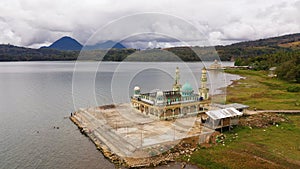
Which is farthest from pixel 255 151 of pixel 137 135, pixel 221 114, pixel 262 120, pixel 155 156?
pixel 137 135

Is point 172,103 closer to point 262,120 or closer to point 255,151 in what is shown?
point 262,120

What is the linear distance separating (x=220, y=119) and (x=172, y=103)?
25.3 feet

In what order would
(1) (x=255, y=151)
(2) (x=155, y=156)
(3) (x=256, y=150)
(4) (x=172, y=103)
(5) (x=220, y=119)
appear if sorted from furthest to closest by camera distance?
1. (4) (x=172, y=103)
2. (5) (x=220, y=119)
3. (3) (x=256, y=150)
4. (1) (x=255, y=151)
5. (2) (x=155, y=156)

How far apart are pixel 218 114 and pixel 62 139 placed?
2048 centimetres

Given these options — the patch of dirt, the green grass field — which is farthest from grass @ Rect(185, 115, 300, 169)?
the patch of dirt

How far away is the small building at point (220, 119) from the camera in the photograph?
30938 millimetres

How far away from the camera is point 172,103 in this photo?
36.0 metres

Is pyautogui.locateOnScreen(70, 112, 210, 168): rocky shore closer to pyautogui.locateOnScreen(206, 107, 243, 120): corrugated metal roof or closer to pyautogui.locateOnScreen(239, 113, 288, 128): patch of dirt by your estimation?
pyautogui.locateOnScreen(206, 107, 243, 120): corrugated metal roof

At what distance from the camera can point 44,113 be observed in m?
44.3

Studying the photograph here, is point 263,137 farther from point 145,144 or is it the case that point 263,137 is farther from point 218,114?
point 145,144

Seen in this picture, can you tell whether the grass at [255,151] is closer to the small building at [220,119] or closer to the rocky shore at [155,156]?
the rocky shore at [155,156]

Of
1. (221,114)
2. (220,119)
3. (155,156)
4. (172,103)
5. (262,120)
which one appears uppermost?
(172,103)

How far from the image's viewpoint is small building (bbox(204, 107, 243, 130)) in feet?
102

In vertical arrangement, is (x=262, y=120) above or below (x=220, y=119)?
below
